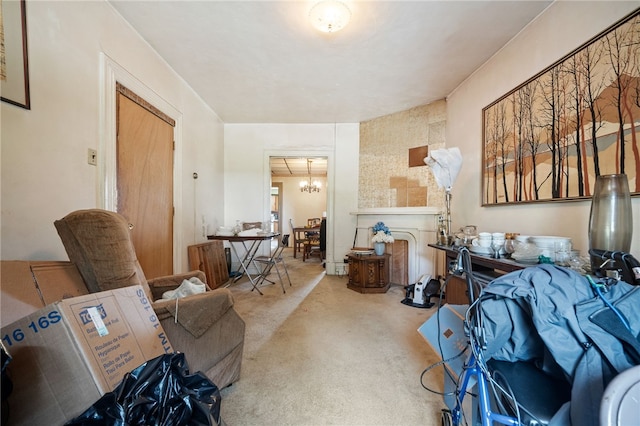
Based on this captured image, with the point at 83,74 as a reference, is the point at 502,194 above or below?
below

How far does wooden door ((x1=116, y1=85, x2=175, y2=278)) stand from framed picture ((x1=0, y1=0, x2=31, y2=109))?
693 mm

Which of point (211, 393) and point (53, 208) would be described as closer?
point (211, 393)

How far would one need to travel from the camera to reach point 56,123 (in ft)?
4.92

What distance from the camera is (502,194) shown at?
7.17ft

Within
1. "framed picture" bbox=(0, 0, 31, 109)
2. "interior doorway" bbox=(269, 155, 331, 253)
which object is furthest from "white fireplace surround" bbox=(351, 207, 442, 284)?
"interior doorway" bbox=(269, 155, 331, 253)

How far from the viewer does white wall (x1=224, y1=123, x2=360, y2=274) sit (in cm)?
438

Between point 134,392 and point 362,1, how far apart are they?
103 inches

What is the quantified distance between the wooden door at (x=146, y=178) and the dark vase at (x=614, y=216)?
10.6 ft

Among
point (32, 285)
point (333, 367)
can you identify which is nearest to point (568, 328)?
point (333, 367)

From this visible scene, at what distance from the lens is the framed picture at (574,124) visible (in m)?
1.29

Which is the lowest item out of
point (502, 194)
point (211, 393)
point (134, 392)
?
point (211, 393)

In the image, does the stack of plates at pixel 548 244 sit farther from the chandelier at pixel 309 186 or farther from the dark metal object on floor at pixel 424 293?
the chandelier at pixel 309 186

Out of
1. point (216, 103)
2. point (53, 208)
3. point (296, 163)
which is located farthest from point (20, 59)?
point (296, 163)

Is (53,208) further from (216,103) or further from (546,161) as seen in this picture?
(546,161)
